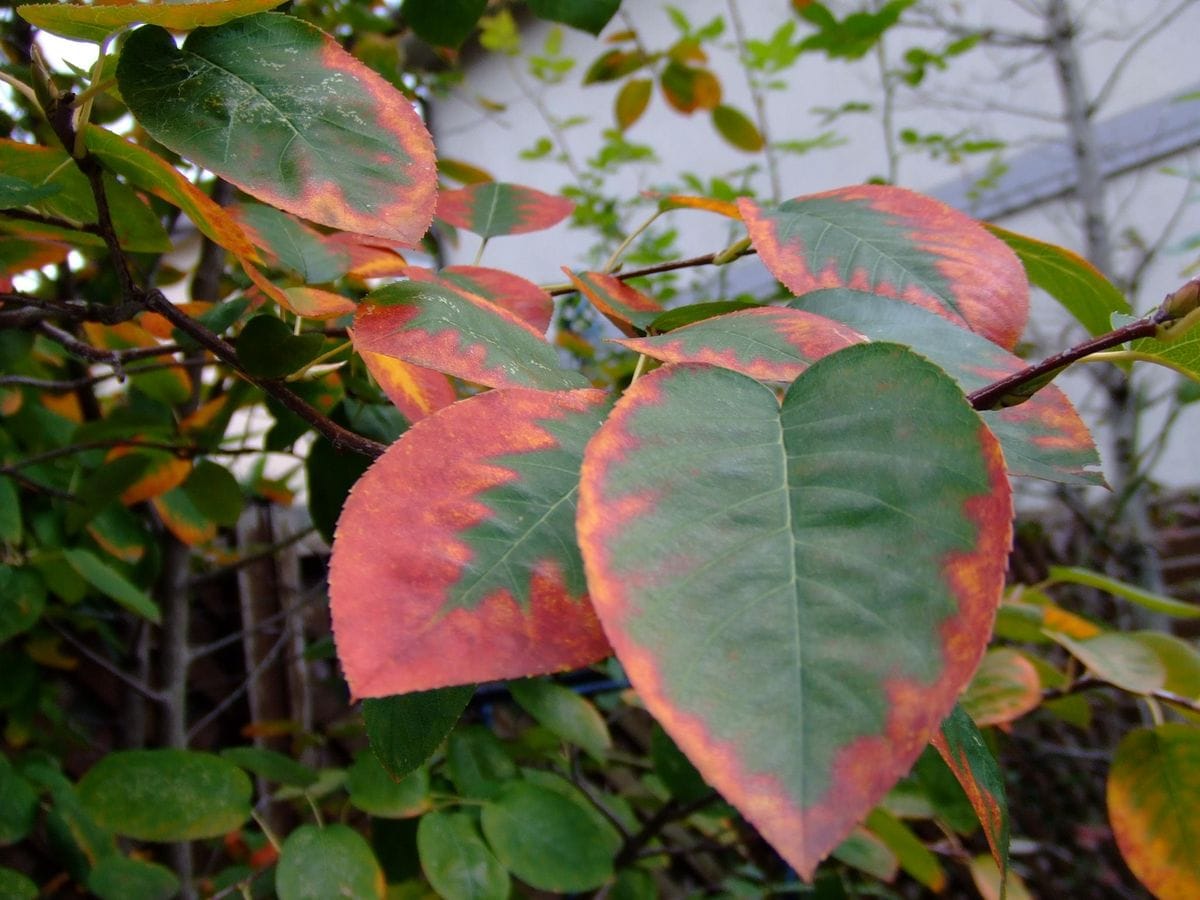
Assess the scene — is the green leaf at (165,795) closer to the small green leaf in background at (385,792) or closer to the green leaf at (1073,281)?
the small green leaf in background at (385,792)

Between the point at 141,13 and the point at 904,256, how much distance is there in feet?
1.04

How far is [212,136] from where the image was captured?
31 centimetres

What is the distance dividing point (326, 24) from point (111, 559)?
71 cm

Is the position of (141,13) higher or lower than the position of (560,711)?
higher

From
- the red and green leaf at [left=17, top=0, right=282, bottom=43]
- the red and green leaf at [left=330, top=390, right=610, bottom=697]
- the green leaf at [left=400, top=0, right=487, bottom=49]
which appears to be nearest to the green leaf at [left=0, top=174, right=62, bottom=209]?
the red and green leaf at [left=17, top=0, right=282, bottom=43]

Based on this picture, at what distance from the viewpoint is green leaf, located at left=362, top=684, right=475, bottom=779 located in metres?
0.33

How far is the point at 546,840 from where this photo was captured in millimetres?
687

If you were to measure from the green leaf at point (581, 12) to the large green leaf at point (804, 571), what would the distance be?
437 millimetres

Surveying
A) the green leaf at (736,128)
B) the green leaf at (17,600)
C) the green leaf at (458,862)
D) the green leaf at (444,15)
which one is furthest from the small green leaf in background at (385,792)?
the green leaf at (736,128)

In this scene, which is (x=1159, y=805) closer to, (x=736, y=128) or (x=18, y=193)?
(x=18, y=193)

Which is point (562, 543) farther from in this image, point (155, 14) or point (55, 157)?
point (55, 157)

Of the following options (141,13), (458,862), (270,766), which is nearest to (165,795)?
(270,766)

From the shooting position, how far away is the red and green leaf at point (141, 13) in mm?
287

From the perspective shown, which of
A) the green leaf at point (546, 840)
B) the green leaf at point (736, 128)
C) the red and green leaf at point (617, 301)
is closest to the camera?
the red and green leaf at point (617, 301)
